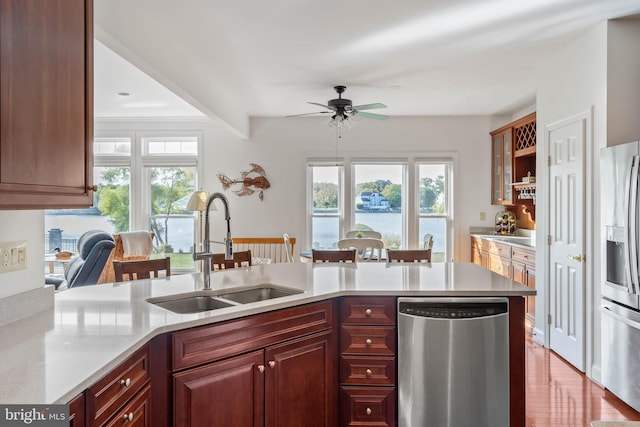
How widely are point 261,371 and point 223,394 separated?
0.19 metres

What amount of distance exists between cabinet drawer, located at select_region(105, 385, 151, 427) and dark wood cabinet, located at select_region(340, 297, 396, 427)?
1049 mm

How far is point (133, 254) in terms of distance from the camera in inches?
245

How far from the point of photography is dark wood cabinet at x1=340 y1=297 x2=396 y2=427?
2316mm

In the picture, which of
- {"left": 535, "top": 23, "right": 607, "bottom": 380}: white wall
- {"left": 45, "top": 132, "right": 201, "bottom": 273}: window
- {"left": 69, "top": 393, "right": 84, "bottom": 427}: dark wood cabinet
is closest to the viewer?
{"left": 69, "top": 393, "right": 84, "bottom": 427}: dark wood cabinet

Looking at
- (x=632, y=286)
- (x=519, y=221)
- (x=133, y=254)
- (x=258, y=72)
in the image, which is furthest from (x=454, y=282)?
(x=133, y=254)

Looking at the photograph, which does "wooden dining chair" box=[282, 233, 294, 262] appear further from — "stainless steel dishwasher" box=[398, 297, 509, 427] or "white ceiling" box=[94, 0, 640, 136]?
"stainless steel dishwasher" box=[398, 297, 509, 427]

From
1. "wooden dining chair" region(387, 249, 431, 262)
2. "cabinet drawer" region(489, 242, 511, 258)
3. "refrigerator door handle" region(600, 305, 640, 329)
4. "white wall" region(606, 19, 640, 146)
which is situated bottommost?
"refrigerator door handle" region(600, 305, 640, 329)

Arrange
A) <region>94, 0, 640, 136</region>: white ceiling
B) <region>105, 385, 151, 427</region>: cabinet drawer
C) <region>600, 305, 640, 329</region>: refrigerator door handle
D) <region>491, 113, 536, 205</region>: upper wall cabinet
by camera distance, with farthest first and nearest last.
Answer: <region>491, 113, 536, 205</region>: upper wall cabinet
<region>94, 0, 640, 136</region>: white ceiling
<region>600, 305, 640, 329</region>: refrigerator door handle
<region>105, 385, 151, 427</region>: cabinet drawer

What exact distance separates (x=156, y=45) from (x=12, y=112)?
88.4 inches

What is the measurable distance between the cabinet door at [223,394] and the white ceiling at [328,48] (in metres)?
1.95

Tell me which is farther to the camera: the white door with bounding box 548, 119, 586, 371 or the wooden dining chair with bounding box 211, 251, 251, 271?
the white door with bounding box 548, 119, 586, 371

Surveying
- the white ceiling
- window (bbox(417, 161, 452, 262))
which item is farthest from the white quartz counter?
the white ceiling

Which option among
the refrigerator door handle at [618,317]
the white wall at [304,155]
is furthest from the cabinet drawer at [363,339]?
the white wall at [304,155]

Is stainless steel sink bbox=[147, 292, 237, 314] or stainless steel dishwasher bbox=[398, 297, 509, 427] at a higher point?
stainless steel sink bbox=[147, 292, 237, 314]
